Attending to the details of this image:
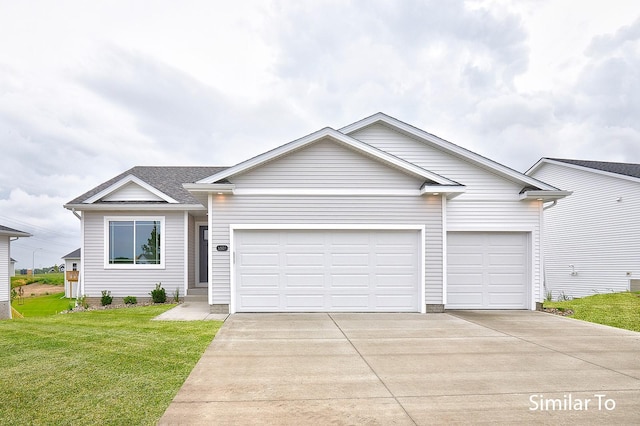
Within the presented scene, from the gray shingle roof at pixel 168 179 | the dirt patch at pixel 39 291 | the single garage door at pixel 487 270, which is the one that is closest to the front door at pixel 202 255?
the gray shingle roof at pixel 168 179

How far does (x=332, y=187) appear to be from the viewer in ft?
35.0

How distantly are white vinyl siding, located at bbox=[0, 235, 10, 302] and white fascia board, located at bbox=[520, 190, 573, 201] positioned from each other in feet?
62.1

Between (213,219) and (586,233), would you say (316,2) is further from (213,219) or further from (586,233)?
(586,233)

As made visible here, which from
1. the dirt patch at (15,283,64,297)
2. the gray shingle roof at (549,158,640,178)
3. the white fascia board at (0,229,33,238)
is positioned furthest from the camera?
the dirt patch at (15,283,64,297)

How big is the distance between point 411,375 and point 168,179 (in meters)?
13.7

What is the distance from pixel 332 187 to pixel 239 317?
4019 millimetres

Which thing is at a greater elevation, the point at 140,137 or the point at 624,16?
the point at 624,16

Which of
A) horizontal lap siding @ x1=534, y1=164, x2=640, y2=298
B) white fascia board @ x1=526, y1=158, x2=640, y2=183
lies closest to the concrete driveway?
horizontal lap siding @ x1=534, y1=164, x2=640, y2=298

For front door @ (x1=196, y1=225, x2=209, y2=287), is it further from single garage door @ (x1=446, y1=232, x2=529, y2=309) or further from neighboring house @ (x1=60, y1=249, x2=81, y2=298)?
neighboring house @ (x1=60, y1=249, x2=81, y2=298)

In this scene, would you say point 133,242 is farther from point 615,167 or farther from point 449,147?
point 615,167

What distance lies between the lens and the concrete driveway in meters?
4.24

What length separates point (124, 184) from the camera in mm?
14180

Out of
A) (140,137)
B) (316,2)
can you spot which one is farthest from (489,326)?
(140,137)

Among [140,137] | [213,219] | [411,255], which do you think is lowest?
[411,255]
